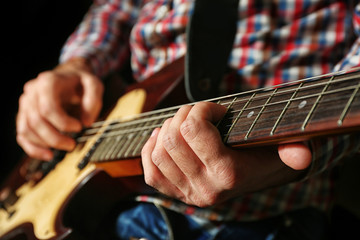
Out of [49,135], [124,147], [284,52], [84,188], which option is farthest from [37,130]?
[284,52]

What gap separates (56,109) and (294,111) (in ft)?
1.84

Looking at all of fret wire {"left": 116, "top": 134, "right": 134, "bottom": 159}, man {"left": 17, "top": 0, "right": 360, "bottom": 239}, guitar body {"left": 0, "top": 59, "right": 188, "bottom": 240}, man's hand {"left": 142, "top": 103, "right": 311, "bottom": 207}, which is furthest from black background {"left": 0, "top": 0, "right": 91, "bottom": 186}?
man's hand {"left": 142, "top": 103, "right": 311, "bottom": 207}

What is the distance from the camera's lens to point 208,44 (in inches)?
23.7

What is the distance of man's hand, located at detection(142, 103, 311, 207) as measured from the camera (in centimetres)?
35

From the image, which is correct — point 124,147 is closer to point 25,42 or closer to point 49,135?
point 49,135

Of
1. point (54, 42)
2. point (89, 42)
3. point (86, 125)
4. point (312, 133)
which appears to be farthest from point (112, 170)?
point (54, 42)

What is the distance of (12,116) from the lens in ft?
3.98

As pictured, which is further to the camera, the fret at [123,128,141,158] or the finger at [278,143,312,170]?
the fret at [123,128,141,158]

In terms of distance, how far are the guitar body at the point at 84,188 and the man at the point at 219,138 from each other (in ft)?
0.18

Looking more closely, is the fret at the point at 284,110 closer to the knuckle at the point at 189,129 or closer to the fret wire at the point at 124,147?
the knuckle at the point at 189,129

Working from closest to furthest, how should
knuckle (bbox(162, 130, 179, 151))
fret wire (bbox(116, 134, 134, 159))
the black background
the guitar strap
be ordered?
knuckle (bbox(162, 130, 179, 151))
fret wire (bbox(116, 134, 134, 159))
the guitar strap
the black background

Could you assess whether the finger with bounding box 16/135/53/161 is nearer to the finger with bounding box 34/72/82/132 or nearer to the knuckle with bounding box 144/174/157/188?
the finger with bounding box 34/72/82/132

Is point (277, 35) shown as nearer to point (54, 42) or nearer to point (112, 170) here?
point (112, 170)

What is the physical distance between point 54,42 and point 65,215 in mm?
835
